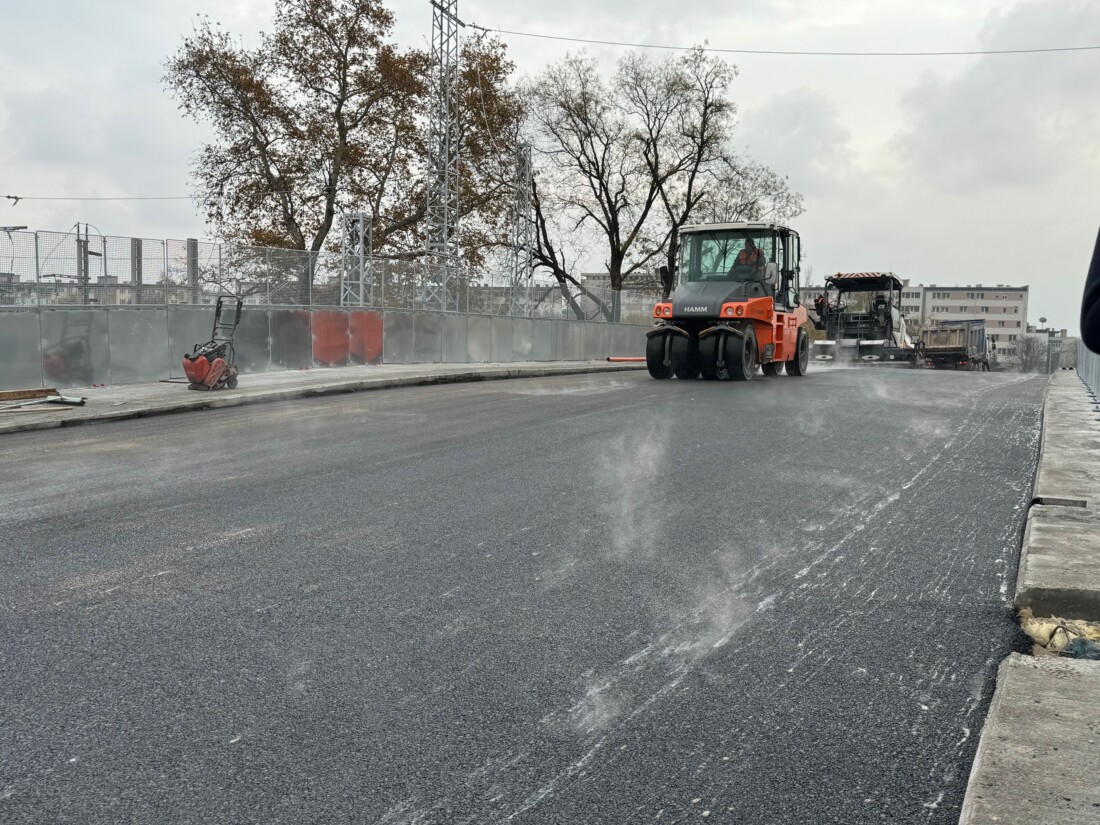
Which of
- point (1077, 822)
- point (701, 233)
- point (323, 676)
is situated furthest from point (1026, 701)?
Result: point (701, 233)

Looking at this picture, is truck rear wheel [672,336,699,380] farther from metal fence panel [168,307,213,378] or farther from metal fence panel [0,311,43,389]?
metal fence panel [0,311,43,389]

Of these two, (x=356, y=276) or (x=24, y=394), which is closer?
(x=24, y=394)

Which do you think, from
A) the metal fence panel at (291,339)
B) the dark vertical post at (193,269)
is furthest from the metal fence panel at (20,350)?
the metal fence panel at (291,339)

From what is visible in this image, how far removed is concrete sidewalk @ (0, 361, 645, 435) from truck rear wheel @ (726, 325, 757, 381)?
18.1 feet

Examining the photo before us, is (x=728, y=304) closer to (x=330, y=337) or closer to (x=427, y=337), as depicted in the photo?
(x=330, y=337)

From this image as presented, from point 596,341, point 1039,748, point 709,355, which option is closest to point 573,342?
point 596,341

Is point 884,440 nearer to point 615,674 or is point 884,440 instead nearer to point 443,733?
point 615,674

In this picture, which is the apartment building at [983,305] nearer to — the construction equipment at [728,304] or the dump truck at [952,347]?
the dump truck at [952,347]

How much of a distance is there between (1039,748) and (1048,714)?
0.28 m

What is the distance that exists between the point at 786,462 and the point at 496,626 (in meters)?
5.18

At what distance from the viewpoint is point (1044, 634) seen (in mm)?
4129

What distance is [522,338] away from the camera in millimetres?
30859

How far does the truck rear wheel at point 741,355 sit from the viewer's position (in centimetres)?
1964

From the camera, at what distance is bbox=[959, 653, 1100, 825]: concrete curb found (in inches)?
99.9
